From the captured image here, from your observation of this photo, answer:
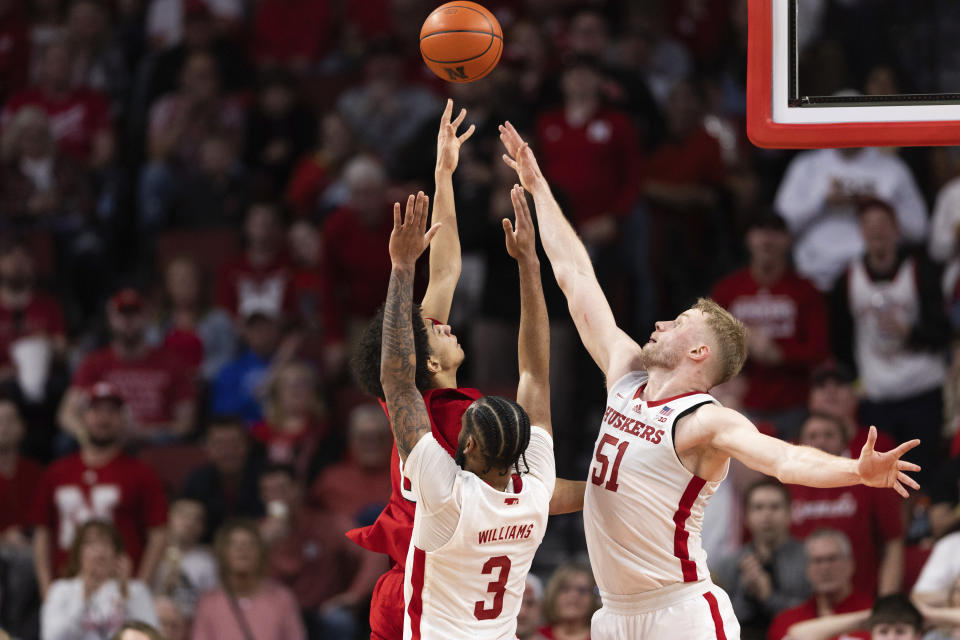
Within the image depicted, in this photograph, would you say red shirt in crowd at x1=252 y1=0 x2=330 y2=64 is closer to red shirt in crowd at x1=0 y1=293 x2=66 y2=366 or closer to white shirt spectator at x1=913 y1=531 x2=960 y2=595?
red shirt in crowd at x1=0 y1=293 x2=66 y2=366

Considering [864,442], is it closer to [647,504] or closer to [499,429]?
[647,504]

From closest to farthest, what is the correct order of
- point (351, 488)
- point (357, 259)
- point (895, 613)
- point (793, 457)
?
point (793, 457)
point (895, 613)
point (351, 488)
point (357, 259)

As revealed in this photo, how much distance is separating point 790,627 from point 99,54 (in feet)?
31.6

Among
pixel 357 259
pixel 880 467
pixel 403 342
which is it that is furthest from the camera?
pixel 357 259

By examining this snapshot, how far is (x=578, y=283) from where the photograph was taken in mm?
6688

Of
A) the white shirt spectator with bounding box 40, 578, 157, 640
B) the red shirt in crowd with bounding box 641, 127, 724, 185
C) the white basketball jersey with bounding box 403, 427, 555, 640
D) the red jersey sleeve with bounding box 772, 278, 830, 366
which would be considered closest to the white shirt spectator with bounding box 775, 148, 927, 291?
the red jersey sleeve with bounding box 772, 278, 830, 366

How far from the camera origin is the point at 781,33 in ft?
21.4

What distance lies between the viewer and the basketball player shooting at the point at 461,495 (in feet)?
17.8

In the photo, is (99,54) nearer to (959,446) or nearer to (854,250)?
(854,250)

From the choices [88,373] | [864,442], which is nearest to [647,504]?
[864,442]

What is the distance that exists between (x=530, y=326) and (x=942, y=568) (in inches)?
138

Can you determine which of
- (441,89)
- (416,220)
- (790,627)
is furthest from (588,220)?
(416,220)

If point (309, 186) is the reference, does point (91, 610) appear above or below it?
below

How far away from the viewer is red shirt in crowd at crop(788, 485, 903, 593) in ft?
29.7
